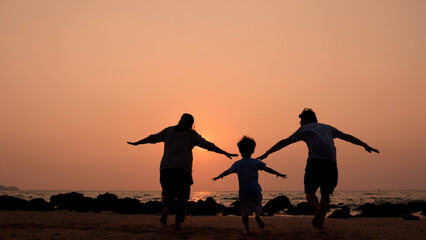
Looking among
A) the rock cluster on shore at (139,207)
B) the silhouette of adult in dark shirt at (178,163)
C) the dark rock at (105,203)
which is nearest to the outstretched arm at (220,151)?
the silhouette of adult in dark shirt at (178,163)

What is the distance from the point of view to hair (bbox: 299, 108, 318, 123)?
8.05 metres

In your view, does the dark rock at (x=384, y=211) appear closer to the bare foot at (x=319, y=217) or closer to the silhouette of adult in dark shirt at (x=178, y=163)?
the bare foot at (x=319, y=217)

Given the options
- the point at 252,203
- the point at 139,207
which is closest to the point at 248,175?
the point at 252,203

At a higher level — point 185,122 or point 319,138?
point 185,122

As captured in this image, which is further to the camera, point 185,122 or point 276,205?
point 276,205

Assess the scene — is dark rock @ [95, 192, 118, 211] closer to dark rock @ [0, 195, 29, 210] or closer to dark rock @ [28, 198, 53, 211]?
dark rock @ [28, 198, 53, 211]

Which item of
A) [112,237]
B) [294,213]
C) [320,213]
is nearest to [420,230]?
[320,213]

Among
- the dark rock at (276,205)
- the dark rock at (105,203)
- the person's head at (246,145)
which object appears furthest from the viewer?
the dark rock at (276,205)

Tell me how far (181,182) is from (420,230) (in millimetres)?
4561

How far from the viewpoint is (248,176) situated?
7.61 meters

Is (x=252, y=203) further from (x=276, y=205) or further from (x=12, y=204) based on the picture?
(x=276, y=205)

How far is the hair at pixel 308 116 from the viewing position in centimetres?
805

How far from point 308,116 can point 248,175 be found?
168cm

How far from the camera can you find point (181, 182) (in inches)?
308
